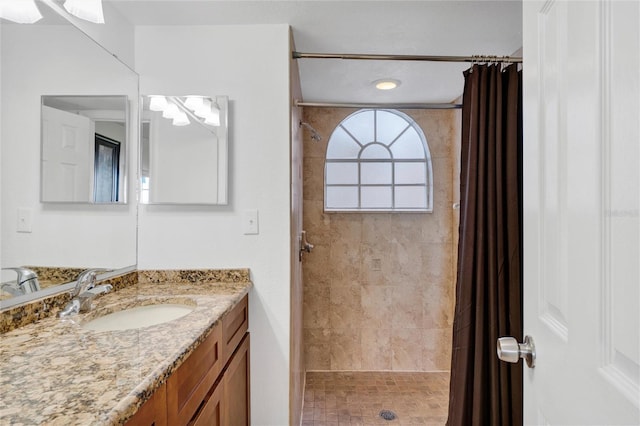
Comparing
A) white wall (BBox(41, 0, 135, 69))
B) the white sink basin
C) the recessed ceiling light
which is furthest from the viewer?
the recessed ceiling light

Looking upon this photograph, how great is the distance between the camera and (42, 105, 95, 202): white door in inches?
47.7

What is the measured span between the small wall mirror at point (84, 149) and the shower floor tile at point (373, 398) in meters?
1.83

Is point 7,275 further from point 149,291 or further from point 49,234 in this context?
point 149,291

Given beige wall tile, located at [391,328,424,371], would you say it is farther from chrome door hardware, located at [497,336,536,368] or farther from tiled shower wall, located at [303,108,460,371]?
chrome door hardware, located at [497,336,536,368]

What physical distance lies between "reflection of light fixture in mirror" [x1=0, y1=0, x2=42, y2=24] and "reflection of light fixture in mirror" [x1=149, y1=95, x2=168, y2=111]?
58 cm

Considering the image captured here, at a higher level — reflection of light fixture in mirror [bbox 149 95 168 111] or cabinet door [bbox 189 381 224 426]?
reflection of light fixture in mirror [bbox 149 95 168 111]

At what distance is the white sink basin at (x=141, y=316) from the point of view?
4.32 ft

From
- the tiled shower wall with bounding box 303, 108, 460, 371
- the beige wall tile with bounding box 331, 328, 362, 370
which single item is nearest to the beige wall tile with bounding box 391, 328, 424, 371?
the tiled shower wall with bounding box 303, 108, 460, 371

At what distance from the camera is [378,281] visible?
2.91 meters

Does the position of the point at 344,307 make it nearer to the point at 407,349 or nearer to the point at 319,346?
the point at 319,346
